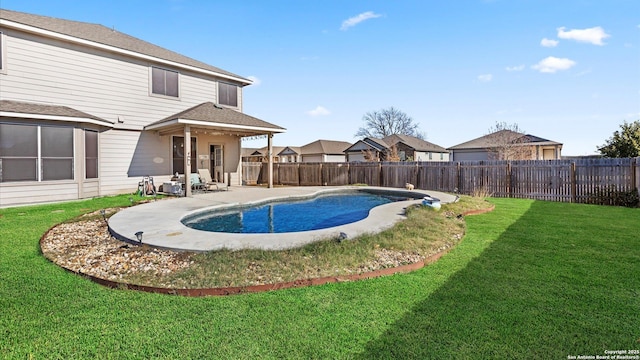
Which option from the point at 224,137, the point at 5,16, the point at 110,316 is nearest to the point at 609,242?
the point at 110,316

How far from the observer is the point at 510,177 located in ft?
42.8

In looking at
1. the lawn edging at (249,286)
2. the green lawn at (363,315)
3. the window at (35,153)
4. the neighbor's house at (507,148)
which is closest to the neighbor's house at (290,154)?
the neighbor's house at (507,148)

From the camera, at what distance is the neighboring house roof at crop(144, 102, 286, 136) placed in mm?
11977

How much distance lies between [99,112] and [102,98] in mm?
584

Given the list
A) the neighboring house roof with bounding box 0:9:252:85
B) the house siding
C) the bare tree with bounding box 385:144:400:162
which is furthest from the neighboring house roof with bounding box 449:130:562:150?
Answer: the house siding

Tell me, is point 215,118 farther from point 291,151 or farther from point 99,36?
Answer: point 291,151

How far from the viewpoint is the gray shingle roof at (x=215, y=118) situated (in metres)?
12.5

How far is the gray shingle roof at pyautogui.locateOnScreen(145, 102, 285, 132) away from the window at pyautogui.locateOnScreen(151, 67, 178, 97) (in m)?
1.12

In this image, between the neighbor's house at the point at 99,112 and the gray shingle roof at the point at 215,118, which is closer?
the neighbor's house at the point at 99,112

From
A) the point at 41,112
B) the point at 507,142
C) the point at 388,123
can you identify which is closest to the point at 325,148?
the point at 388,123

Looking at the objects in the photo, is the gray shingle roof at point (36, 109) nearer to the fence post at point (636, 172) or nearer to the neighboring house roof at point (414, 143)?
the fence post at point (636, 172)

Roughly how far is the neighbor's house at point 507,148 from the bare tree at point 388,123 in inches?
968

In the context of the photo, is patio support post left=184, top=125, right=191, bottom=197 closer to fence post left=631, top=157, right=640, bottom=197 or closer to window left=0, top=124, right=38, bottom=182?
window left=0, top=124, right=38, bottom=182

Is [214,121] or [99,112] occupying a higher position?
[99,112]
